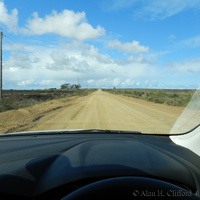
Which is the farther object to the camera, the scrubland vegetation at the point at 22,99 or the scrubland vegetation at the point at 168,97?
the scrubland vegetation at the point at 168,97

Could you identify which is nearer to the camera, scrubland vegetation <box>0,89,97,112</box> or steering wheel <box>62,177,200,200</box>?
steering wheel <box>62,177,200,200</box>

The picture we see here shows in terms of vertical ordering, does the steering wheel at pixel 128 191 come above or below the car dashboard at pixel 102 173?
above

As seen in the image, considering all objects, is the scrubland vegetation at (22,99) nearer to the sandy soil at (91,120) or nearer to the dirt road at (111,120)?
the sandy soil at (91,120)

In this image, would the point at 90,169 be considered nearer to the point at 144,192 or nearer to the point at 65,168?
the point at 65,168

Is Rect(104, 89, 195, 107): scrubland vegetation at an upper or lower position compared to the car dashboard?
lower

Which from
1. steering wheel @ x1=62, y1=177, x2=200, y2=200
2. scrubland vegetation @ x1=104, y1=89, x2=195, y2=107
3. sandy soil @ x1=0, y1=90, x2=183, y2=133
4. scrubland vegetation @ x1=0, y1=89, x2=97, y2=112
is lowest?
scrubland vegetation @ x1=0, y1=89, x2=97, y2=112

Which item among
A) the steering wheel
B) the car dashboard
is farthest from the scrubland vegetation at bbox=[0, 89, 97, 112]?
the steering wheel

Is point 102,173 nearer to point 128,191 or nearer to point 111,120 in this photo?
point 128,191

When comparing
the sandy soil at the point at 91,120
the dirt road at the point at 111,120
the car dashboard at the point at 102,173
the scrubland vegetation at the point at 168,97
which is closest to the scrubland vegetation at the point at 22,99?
the sandy soil at the point at 91,120

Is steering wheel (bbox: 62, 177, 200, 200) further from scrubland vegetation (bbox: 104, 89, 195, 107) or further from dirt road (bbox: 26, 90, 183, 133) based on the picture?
dirt road (bbox: 26, 90, 183, 133)

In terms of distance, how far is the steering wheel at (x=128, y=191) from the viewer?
115 cm

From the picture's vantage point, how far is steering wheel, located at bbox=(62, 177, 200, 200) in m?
1.15

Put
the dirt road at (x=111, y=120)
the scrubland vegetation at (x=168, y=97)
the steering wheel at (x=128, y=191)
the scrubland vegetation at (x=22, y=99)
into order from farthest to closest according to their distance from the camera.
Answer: the scrubland vegetation at (x=168, y=97) → the scrubland vegetation at (x=22, y=99) → the dirt road at (x=111, y=120) → the steering wheel at (x=128, y=191)

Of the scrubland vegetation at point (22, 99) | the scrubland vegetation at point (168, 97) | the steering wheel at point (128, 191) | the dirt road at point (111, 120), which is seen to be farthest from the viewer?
the scrubland vegetation at point (168, 97)
